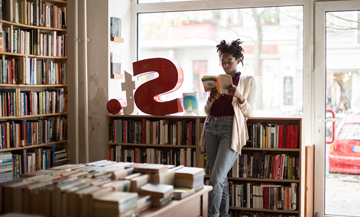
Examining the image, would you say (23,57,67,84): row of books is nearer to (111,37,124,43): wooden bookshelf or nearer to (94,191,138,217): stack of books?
(111,37,124,43): wooden bookshelf

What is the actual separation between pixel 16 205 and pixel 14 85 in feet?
6.82

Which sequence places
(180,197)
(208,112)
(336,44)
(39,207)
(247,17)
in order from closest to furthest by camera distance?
(39,207)
(180,197)
(208,112)
(336,44)
(247,17)

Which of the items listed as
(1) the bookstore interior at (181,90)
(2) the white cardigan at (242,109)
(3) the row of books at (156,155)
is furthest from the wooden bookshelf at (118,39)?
(2) the white cardigan at (242,109)

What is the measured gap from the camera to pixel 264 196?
153 inches

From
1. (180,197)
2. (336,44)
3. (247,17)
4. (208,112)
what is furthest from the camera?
(247,17)

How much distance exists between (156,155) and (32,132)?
1310 millimetres

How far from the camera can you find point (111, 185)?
6.62 ft

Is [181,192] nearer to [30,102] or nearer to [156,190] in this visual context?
[156,190]

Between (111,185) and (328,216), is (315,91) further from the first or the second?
(111,185)

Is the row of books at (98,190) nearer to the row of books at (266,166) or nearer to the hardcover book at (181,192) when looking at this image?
the hardcover book at (181,192)

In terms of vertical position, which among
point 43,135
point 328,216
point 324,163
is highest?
point 43,135

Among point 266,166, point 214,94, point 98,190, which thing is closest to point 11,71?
point 214,94

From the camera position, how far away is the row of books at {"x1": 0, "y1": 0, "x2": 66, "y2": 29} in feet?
12.3

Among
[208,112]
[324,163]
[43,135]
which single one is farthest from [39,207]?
[324,163]
